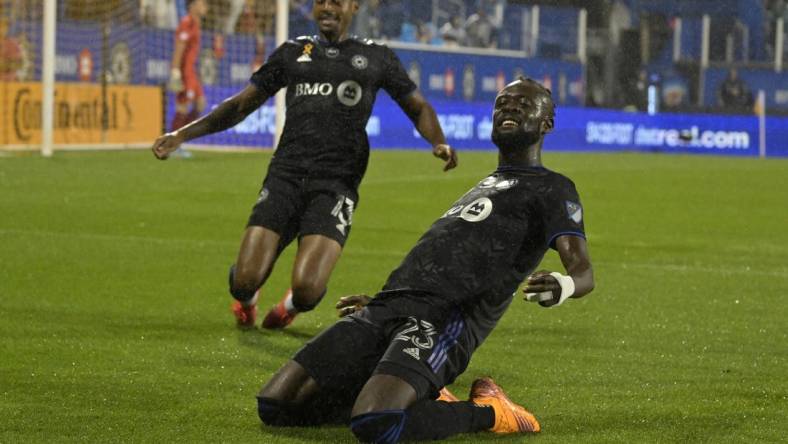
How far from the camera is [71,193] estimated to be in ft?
55.9

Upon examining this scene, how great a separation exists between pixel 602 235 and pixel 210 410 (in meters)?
9.17

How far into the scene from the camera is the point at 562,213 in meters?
5.59

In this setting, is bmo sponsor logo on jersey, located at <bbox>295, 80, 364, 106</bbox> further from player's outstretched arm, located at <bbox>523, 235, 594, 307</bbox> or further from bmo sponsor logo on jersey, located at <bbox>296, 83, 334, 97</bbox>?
player's outstretched arm, located at <bbox>523, 235, 594, 307</bbox>

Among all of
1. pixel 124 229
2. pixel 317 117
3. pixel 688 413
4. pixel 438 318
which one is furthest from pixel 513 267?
pixel 124 229

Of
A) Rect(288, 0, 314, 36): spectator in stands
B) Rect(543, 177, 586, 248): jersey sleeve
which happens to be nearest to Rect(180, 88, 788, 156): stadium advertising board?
Rect(288, 0, 314, 36): spectator in stands

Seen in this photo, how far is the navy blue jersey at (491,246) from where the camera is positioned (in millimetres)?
5676

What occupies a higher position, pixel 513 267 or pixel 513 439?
pixel 513 267

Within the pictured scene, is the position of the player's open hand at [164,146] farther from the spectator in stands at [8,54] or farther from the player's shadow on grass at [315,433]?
the spectator in stands at [8,54]

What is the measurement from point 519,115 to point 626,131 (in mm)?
30744

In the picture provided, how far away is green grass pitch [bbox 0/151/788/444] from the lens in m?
5.89

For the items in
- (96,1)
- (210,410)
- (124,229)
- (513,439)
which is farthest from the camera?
(96,1)

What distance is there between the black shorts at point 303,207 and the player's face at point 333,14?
859 millimetres

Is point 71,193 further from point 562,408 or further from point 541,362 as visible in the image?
point 562,408

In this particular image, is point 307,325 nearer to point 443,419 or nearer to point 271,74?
point 271,74
